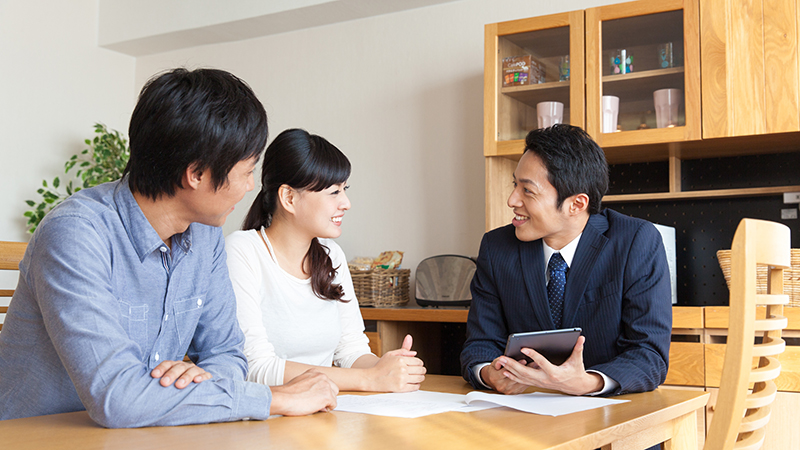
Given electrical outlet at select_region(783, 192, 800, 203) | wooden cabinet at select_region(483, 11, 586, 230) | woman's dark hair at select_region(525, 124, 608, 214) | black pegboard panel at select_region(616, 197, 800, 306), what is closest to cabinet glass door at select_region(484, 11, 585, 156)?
wooden cabinet at select_region(483, 11, 586, 230)

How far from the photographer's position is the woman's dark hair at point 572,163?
1.66 m

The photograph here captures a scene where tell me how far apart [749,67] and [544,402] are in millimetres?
1713

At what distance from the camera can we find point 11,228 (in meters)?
3.58

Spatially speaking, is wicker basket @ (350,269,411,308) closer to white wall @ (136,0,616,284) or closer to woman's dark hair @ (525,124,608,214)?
white wall @ (136,0,616,284)

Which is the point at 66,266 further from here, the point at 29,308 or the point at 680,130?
the point at 680,130

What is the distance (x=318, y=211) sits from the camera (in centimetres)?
177

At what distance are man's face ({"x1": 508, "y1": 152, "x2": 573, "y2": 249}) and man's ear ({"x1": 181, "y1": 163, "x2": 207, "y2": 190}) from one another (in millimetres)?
825

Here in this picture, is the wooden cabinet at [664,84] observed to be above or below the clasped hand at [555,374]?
above

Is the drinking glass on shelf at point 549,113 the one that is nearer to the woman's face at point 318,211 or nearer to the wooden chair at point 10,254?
the woman's face at point 318,211

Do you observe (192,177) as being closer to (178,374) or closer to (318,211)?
(178,374)

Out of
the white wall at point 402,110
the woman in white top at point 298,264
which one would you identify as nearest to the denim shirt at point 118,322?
the woman in white top at point 298,264

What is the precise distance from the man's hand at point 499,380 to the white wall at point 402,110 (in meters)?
1.64

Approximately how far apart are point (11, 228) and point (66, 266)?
3.03m

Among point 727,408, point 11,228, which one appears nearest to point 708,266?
point 727,408
